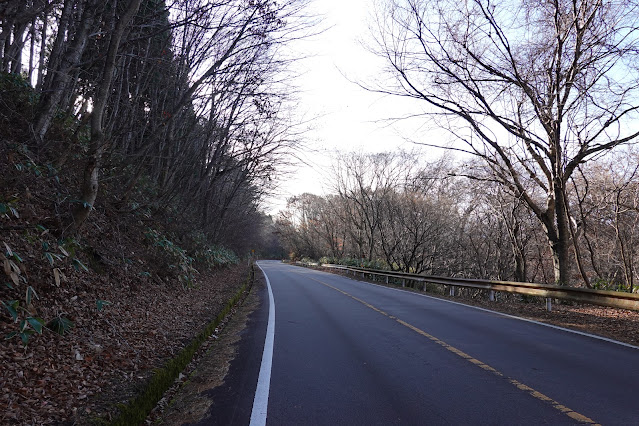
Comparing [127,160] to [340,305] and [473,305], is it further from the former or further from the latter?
Answer: [473,305]

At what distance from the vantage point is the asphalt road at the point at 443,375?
3.80m

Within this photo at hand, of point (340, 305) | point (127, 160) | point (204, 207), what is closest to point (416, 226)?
point (204, 207)

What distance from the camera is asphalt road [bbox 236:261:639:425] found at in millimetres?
3805

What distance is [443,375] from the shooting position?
4.92m

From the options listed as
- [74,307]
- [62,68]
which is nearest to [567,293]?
[74,307]

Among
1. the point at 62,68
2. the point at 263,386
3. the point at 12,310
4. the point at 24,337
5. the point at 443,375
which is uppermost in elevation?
the point at 62,68

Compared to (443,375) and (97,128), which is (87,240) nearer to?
(97,128)

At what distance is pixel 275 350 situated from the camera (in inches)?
249

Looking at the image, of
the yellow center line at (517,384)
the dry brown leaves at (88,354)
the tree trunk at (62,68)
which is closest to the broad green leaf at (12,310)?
the dry brown leaves at (88,354)

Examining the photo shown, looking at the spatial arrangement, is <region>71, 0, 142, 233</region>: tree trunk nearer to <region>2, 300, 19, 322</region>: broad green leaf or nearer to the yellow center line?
<region>2, 300, 19, 322</region>: broad green leaf

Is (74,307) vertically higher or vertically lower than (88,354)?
higher

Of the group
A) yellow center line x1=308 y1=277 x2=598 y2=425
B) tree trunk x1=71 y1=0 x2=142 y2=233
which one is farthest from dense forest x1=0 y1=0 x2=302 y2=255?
yellow center line x1=308 y1=277 x2=598 y2=425

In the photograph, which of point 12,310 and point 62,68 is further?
point 62,68

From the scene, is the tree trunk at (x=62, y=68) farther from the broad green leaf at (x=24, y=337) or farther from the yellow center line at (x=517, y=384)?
the yellow center line at (x=517, y=384)
